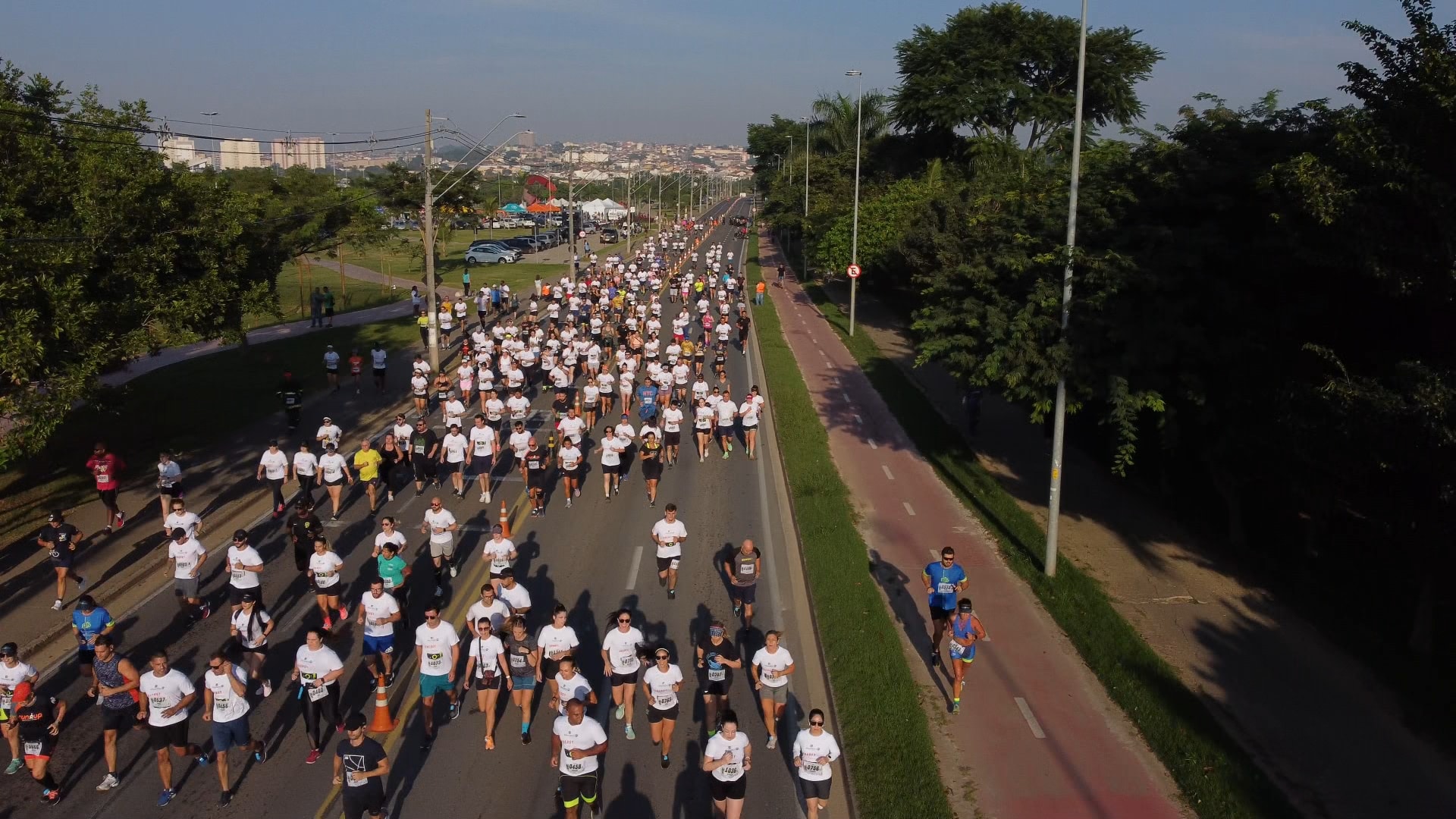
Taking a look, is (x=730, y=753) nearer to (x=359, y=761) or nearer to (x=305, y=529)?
(x=359, y=761)

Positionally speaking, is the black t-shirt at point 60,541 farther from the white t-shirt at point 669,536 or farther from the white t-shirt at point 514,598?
the white t-shirt at point 669,536

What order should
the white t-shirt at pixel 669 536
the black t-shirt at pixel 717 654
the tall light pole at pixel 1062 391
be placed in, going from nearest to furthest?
the black t-shirt at pixel 717 654 < the white t-shirt at pixel 669 536 < the tall light pole at pixel 1062 391

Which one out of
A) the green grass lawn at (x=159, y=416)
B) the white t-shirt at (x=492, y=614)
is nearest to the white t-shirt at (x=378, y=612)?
the white t-shirt at (x=492, y=614)

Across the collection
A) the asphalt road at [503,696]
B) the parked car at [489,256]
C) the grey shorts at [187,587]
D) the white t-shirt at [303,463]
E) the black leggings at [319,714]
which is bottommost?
the asphalt road at [503,696]

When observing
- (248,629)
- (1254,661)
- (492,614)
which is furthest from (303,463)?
(1254,661)

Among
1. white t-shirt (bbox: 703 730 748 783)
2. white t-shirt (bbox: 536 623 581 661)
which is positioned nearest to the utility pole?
white t-shirt (bbox: 536 623 581 661)

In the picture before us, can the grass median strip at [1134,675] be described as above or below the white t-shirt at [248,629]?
below

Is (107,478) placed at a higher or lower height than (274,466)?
lower
